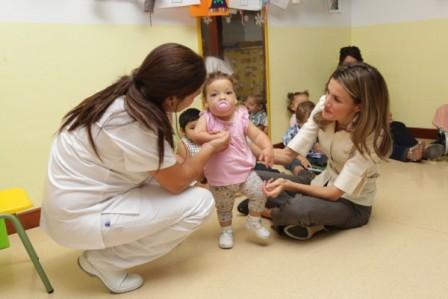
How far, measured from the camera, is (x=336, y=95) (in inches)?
60.0

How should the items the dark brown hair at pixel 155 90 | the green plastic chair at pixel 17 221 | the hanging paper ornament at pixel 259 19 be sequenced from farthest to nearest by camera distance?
the hanging paper ornament at pixel 259 19 → the green plastic chair at pixel 17 221 → the dark brown hair at pixel 155 90

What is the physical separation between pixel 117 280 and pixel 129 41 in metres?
1.30

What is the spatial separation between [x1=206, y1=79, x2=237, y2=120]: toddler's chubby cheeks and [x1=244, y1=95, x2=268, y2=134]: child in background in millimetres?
1321

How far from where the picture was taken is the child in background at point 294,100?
2.93 metres

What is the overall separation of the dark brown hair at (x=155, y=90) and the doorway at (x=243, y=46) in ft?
4.55

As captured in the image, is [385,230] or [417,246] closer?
[417,246]

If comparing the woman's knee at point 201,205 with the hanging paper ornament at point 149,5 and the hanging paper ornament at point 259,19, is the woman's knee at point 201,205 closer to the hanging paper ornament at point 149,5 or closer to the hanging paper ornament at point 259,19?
the hanging paper ornament at point 149,5

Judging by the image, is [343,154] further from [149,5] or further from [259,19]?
[259,19]

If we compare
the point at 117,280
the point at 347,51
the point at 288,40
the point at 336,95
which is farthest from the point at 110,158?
the point at 347,51

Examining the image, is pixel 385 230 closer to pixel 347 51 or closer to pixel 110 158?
pixel 110 158

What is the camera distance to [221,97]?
1.56m

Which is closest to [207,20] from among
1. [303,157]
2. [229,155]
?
[303,157]

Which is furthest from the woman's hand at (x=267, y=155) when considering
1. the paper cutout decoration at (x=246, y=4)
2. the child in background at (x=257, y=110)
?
the child in background at (x=257, y=110)

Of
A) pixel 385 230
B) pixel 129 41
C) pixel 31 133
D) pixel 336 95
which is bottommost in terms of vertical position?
pixel 385 230
